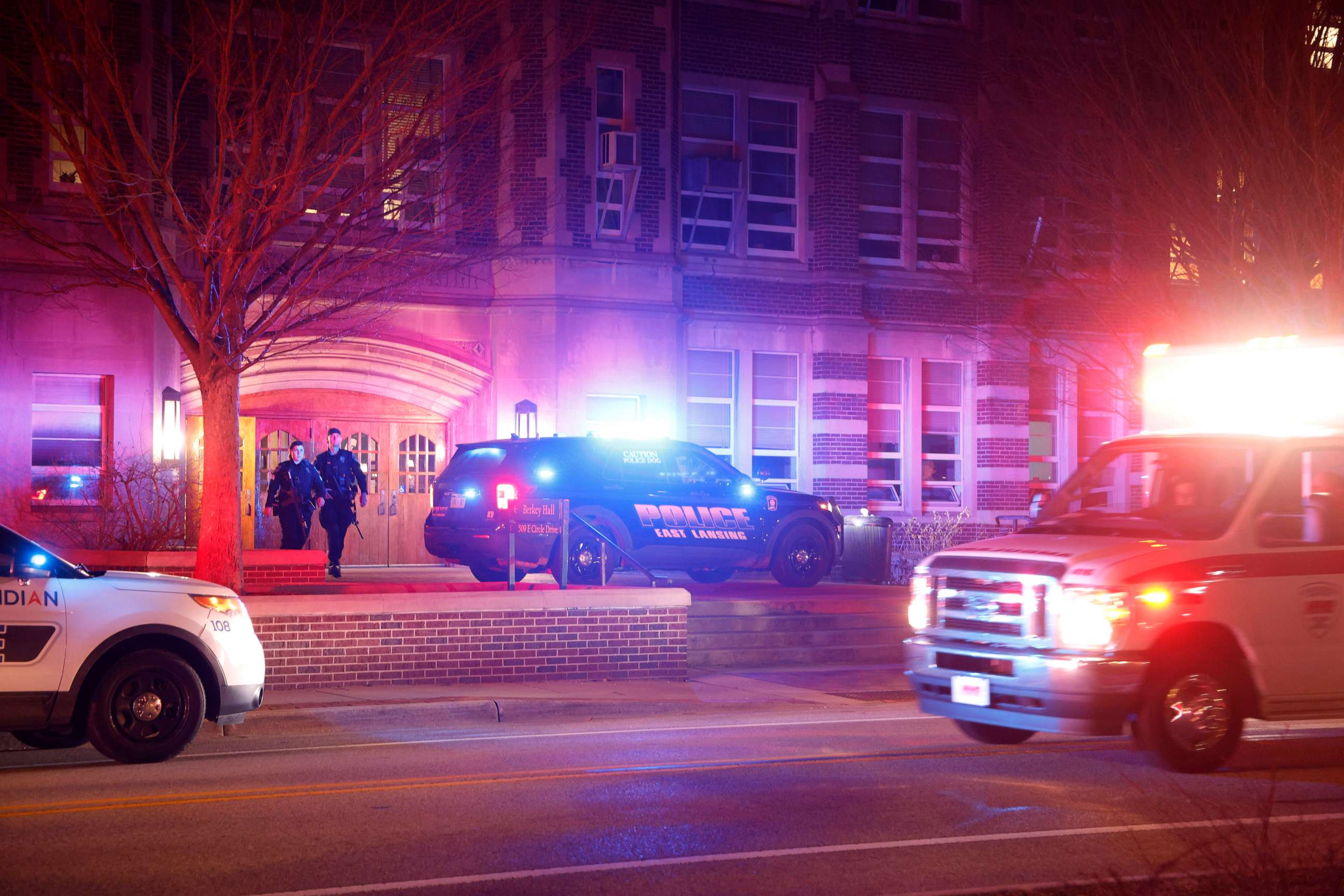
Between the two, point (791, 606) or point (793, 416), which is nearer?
point (791, 606)

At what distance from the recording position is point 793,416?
24938 millimetres

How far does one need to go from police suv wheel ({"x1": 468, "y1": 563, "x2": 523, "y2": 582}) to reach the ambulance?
8.06 metres

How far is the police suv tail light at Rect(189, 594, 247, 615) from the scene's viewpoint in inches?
378

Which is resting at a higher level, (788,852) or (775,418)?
(775,418)

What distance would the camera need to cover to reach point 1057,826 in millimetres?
7195

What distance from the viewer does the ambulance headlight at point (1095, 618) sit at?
8297 mm

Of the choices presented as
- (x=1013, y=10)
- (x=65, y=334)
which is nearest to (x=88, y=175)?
(x=65, y=334)

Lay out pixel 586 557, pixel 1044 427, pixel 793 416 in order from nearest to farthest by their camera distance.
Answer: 1. pixel 586 557
2. pixel 793 416
3. pixel 1044 427

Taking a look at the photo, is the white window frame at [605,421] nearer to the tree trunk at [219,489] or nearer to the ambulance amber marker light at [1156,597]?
the tree trunk at [219,489]

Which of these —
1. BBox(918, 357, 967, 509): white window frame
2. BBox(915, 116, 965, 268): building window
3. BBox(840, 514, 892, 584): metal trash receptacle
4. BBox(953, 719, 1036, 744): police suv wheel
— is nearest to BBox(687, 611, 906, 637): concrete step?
BBox(840, 514, 892, 584): metal trash receptacle

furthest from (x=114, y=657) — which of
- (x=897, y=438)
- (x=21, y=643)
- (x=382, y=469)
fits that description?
(x=897, y=438)

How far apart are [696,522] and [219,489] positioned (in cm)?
623

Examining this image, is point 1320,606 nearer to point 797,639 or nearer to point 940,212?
point 797,639

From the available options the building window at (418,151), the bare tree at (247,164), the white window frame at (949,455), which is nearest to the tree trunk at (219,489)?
the bare tree at (247,164)
